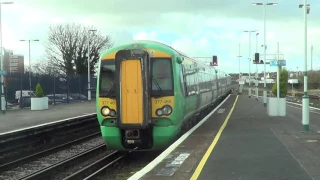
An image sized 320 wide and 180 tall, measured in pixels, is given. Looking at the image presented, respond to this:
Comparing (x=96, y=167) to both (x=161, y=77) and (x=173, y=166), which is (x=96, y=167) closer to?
(x=161, y=77)

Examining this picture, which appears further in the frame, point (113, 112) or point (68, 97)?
point (68, 97)

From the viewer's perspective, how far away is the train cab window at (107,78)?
11961 mm

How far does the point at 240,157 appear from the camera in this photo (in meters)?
9.81

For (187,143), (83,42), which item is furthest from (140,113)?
(83,42)

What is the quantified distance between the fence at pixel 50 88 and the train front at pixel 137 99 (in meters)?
20.4

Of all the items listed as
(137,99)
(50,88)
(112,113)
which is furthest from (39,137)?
(50,88)

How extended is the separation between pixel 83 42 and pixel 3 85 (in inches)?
1402

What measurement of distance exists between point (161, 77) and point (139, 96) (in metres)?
0.91

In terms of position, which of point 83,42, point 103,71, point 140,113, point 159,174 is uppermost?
point 83,42

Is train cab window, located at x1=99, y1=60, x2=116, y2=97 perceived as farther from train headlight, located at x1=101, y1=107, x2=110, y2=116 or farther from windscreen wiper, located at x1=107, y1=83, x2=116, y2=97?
train headlight, located at x1=101, y1=107, x2=110, y2=116

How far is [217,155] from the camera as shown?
10031 millimetres

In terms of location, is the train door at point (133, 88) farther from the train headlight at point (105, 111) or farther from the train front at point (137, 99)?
the train headlight at point (105, 111)

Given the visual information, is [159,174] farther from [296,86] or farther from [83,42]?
[296,86]

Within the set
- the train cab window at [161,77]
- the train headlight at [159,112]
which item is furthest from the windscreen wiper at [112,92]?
the train headlight at [159,112]
